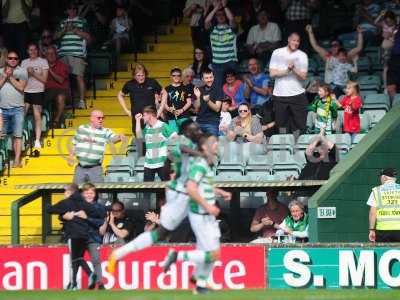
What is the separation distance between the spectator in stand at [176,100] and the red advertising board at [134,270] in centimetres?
339

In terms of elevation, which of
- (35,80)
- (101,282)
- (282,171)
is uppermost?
(35,80)

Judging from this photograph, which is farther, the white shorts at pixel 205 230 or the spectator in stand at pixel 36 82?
the spectator in stand at pixel 36 82

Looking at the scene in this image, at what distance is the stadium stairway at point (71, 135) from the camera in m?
24.5

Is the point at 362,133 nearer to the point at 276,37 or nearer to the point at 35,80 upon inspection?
the point at 276,37

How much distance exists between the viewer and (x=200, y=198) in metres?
16.8

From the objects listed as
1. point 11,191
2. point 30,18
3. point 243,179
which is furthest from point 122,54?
point 243,179

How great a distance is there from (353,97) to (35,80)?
5.38 meters

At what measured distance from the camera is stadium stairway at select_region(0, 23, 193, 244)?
2450 cm

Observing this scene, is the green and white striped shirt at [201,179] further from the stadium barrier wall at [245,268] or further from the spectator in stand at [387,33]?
the spectator in stand at [387,33]

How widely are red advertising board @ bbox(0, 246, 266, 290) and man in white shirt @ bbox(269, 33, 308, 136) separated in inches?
126

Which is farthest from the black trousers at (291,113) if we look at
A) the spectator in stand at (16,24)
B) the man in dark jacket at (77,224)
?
the spectator in stand at (16,24)

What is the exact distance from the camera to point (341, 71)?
986 inches

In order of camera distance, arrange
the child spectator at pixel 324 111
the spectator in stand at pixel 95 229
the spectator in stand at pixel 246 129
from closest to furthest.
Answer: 1. the spectator in stand at pixel 95 229
2. the child spectator at pixel 324 111
3. the spectator in stand at pixel 246 129

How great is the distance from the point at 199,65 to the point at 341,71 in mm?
2412
